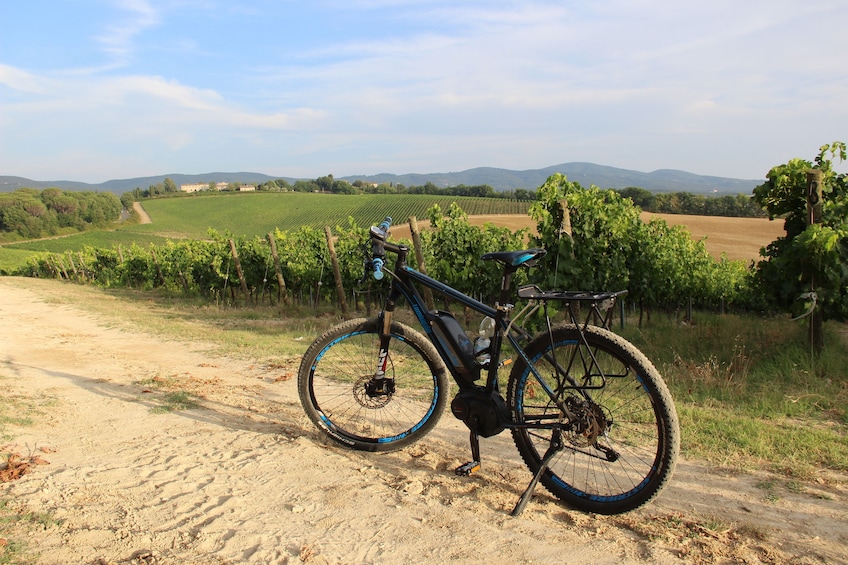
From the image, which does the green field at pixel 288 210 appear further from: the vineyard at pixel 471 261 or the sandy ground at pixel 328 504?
the sandy ground at pixel 328 504

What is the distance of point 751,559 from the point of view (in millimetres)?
2271

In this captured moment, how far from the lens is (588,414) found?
2.79m

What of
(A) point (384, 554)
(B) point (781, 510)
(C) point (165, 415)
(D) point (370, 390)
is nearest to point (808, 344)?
(B) point (781, 510)

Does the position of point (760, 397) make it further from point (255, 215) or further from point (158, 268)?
point (255, 215)

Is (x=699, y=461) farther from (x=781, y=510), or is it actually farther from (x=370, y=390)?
(x=370, y=390)

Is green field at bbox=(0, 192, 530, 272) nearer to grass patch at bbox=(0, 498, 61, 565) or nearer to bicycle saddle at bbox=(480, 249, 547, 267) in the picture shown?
bicycle saddle at bbox=(480, 249, 547, 267)

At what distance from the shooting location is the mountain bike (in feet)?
8.95

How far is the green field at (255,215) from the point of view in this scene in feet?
192

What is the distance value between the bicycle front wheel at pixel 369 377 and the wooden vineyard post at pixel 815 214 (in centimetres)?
485

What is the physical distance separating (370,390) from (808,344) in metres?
5.40

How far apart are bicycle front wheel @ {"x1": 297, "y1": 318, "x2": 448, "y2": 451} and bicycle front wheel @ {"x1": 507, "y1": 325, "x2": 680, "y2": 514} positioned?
66 centimetres

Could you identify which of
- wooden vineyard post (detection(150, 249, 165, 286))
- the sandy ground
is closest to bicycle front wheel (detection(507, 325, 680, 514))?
the sandy ground

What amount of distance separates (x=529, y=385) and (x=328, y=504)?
126cm

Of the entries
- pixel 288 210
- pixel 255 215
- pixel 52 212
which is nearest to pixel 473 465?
pixel 288 210
